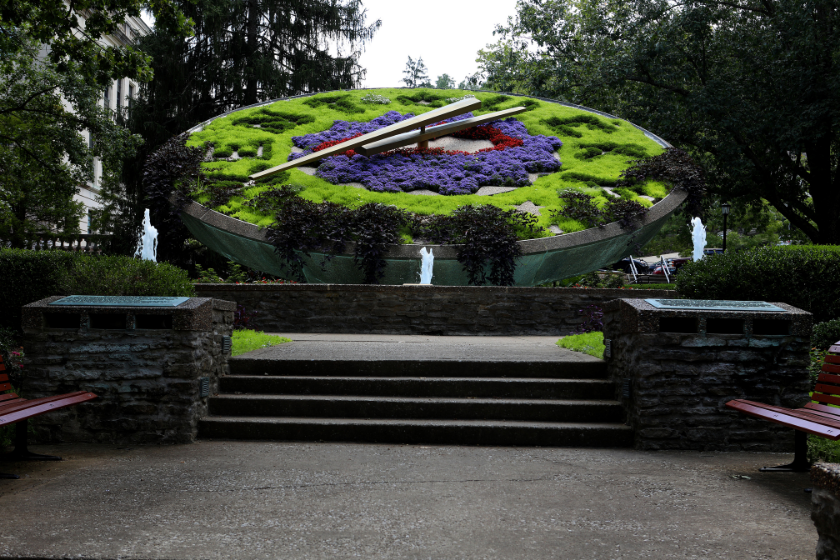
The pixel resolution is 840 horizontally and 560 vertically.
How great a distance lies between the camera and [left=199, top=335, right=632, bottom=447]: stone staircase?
5441mm

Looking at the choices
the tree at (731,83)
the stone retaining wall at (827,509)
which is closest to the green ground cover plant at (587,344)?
the stone retaining wall at (827,509)

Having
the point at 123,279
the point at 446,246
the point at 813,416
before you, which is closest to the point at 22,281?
the point at 123,279

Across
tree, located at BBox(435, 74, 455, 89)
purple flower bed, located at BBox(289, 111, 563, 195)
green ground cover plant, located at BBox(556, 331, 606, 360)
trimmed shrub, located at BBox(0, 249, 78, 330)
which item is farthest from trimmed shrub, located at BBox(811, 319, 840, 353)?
tree, located at BBox(435, 74, 455, 89)

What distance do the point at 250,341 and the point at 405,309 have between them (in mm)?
3136

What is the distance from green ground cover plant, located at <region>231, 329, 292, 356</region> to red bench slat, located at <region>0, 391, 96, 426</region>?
74.2 inches

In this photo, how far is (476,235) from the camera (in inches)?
450

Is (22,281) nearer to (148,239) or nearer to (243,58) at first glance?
(148,239)

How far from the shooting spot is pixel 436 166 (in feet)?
46.9

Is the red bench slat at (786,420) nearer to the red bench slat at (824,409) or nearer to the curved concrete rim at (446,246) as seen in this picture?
the red bench slat at (824,409)

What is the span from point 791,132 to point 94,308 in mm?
16982

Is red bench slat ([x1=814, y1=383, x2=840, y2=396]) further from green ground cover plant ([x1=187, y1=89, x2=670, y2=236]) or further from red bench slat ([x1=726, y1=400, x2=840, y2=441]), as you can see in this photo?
green ground cover plant ([x1=187, y1=89, x2=670, y2=236])

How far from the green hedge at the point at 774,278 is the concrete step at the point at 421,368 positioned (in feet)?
7.04

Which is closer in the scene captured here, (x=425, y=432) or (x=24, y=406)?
(x=24, y=406)

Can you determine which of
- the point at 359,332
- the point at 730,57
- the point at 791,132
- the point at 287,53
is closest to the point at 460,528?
the point at 359,332
